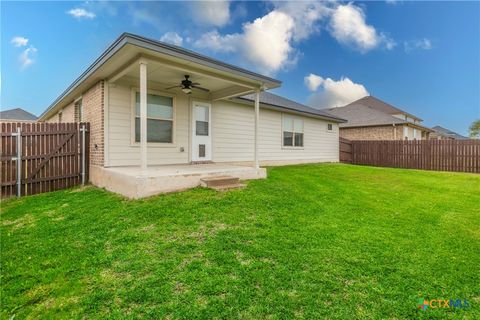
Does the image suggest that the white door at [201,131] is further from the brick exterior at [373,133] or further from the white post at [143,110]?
the brick exterior at [373,133]

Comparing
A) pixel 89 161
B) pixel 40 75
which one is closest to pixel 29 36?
pixel 40 75

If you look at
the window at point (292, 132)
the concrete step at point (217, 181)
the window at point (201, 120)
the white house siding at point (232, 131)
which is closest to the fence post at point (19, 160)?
the window at point (201, 120)

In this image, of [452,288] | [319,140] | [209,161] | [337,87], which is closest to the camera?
[452,288]

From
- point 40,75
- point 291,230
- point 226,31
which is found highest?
point 226,31

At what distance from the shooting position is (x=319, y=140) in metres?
13.5

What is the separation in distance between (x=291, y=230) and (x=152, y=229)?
2.07 meters

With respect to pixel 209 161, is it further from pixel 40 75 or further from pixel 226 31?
pixel 40 75

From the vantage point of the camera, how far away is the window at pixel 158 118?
22.9 feet

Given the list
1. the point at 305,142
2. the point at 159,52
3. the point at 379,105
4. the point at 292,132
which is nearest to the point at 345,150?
the point at 305,142

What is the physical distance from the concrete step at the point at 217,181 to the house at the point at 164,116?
0.54 feet

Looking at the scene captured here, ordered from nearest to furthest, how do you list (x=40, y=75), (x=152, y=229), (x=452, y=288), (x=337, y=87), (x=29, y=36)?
(x=452, y=288) → (x=152, y=229) → (x=29, y=36) → (x=40, y=75) → (x=337, y=87)

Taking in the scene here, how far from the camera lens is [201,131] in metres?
8.43

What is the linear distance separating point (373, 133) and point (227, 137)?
13956mm

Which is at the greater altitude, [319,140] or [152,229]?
[319,140]
